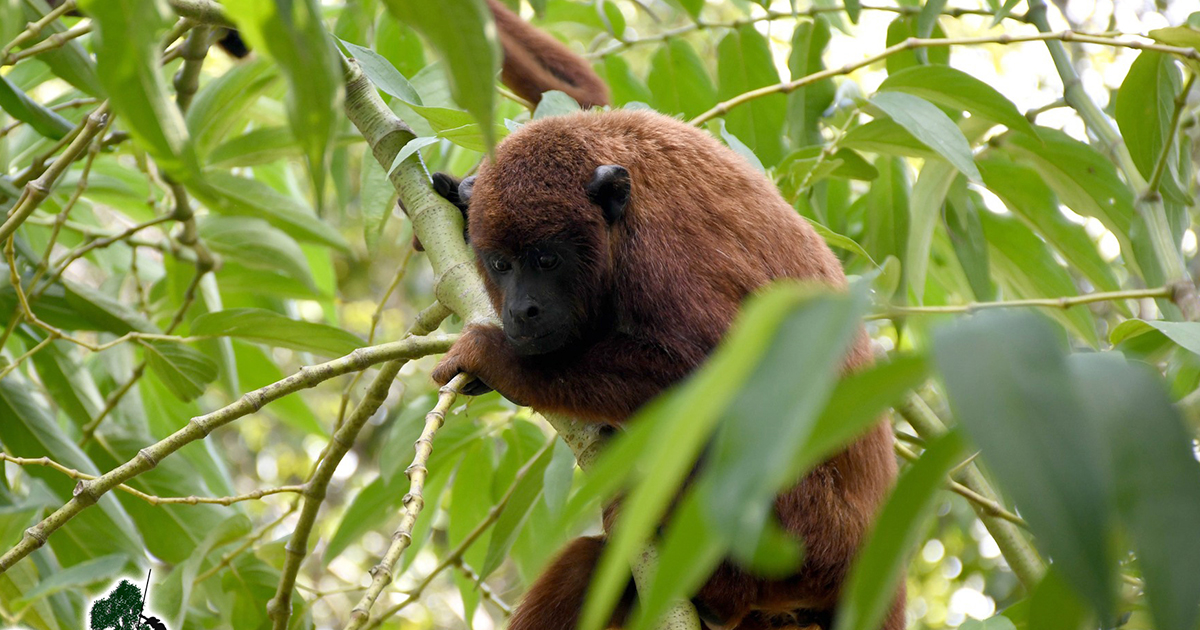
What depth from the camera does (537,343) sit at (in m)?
2.32

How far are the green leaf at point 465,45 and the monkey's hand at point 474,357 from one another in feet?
4.55

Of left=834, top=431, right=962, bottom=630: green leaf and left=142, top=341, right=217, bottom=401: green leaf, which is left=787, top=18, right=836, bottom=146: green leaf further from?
left=834, top=431, right=962, bottom=630: green leaf

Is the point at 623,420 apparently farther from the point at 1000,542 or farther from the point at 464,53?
the point at 464,53

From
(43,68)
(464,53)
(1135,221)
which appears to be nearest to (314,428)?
(43,68)

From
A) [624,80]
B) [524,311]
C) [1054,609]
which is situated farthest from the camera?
[624,80]

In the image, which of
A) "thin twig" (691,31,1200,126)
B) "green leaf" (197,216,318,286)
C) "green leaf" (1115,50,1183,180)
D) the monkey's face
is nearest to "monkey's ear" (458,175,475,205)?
the monkey's face

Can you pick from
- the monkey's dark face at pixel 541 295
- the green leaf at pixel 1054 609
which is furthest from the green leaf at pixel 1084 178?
the green leaf at pixel 1054 609

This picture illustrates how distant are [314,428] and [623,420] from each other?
6.05ft

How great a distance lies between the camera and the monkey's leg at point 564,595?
2453 millimetres

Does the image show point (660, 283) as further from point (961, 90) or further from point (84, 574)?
point (84, 574)

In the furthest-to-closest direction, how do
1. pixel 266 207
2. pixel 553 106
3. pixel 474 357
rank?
pixel 266 207 → pixel 553 106 → pixel 474 357

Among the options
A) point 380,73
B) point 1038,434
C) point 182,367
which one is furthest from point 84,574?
point 1038,434

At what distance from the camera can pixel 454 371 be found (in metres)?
2.21

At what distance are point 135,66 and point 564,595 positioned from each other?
1892 millimetres
